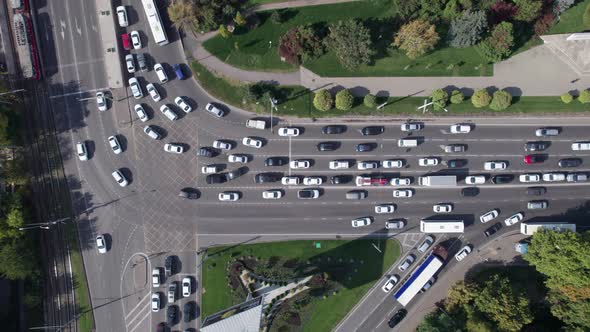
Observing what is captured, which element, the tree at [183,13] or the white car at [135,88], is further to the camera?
the white car at [135,88]

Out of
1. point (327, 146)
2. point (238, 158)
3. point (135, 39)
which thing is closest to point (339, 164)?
point (327, 146)

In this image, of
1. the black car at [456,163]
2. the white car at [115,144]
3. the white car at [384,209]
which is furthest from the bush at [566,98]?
the white car at [115,144]

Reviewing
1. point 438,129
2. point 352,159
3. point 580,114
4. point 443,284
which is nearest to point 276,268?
point 352,159

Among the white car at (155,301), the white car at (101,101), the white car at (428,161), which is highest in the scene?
the white car at (101,101)

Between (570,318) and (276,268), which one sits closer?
(570,318)

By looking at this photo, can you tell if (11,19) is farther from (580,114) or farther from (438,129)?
(580,114)

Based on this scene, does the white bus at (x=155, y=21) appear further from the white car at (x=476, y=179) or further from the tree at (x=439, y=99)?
the white car at (x=476, y=179)
